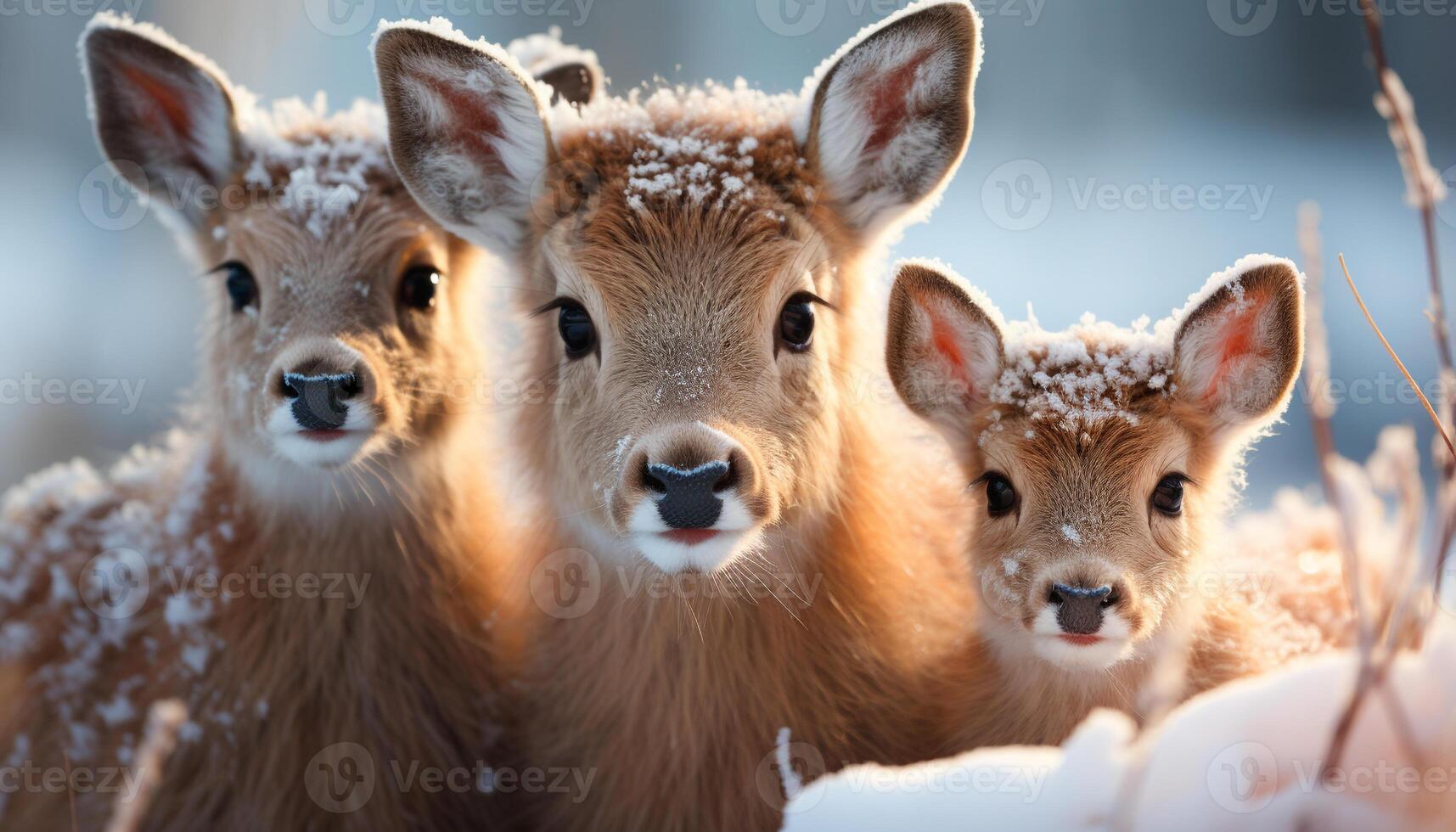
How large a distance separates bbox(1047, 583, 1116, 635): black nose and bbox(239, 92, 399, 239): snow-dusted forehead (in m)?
2.61

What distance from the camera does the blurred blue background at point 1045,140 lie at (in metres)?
7.43

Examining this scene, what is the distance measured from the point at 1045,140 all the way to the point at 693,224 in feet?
22.0

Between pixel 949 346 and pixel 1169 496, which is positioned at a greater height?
pixel 949 346

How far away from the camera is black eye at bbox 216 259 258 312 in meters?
4.19

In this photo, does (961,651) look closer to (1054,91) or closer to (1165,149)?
(1165,149)

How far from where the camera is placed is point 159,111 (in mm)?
4445

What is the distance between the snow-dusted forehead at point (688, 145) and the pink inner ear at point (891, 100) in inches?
10.4

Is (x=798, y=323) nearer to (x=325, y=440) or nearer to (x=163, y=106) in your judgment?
(x=325, y=440)

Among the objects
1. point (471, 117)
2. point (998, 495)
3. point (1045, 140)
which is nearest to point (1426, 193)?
point (998, 495)

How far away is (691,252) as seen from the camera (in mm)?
3461

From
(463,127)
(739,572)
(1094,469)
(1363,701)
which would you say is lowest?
(739,572)

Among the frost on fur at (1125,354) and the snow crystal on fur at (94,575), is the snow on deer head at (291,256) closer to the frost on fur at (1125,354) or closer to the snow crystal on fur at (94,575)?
the snow crystal on fur at (94,575)

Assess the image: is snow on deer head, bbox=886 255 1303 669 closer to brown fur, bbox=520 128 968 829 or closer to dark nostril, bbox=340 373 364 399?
brown fur, bbox=520 128 968 829

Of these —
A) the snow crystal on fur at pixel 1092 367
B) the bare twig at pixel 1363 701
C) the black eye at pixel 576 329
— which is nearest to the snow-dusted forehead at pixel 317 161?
the black eye at pixel 576 329
